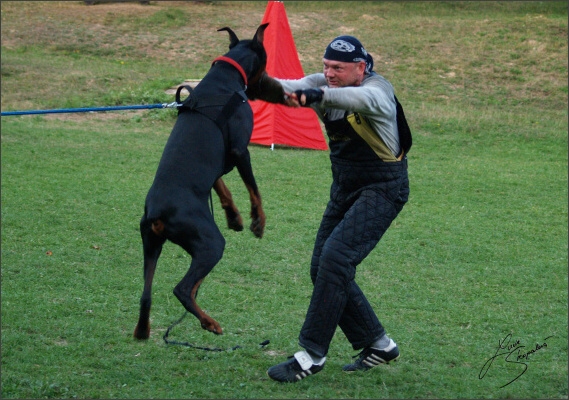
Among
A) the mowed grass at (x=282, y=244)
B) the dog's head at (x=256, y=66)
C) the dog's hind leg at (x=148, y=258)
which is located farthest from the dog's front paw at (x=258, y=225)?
the mowed grass at (x=282, y=244)

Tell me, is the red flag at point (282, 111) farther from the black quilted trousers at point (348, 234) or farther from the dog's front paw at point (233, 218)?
the dog's front paw at point (233, 218)

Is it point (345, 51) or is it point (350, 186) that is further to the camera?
point (350, 186)

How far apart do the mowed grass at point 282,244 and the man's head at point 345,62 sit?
182 cm

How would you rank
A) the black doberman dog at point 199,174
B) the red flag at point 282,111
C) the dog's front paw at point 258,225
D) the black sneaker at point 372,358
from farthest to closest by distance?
the red flag at point 282,111 < the black sneaker at point 372,358 < the dog's front paw at point 258,225 < the black doberman dog at point 199,174

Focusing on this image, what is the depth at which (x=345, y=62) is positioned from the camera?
4449mm

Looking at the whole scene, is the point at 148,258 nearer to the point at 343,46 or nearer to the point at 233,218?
the point at 233,218

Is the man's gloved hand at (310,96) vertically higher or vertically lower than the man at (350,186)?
higher

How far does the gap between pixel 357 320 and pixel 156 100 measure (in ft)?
37.9

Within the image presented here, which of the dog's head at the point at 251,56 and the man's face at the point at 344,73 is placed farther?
the man's face at the point at 344,73

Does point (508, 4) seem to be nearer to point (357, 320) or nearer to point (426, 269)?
point (426, 269)
